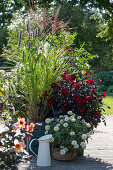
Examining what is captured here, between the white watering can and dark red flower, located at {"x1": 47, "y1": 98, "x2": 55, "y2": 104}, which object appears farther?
dark red flower, located at {"x1": 47, "y1": 98, "x2": 55, "y2": 104}

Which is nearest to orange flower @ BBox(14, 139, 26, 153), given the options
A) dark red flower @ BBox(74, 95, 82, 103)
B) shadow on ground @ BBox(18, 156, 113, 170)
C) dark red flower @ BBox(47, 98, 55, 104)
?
shadow on ground @ BBox(18, 156, 113, 170)

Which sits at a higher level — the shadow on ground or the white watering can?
the white watering can

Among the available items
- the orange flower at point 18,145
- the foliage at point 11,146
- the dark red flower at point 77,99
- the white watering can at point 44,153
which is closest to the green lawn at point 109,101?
the dark red flower at point 77,99

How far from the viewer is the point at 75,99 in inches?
151

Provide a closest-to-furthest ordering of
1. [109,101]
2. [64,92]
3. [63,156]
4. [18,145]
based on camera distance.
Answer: [18,145] → [63,156] → [64,92] → [109,101]

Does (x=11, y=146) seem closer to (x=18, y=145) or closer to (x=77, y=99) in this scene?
(x=18, y=145)

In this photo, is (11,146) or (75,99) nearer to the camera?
(11,146)

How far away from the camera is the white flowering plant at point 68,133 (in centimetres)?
346

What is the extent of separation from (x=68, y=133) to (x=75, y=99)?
1.72 ft

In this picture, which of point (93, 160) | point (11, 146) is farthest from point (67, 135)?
point (11, 146)

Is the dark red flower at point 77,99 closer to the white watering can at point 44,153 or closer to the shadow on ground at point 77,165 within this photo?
the white watering can at point 44,153

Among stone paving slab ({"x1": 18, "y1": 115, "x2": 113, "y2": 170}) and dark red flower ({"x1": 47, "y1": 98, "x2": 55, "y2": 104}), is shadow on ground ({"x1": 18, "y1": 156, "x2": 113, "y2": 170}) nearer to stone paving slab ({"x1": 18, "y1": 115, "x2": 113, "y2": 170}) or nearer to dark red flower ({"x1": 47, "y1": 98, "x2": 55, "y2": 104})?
stone paving slab ({"x1": 18, "y1": 115, "x2": 113, "y2": 170})

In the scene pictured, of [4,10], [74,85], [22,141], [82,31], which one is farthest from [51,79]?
[4,10]

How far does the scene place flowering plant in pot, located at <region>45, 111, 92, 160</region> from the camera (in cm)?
346
